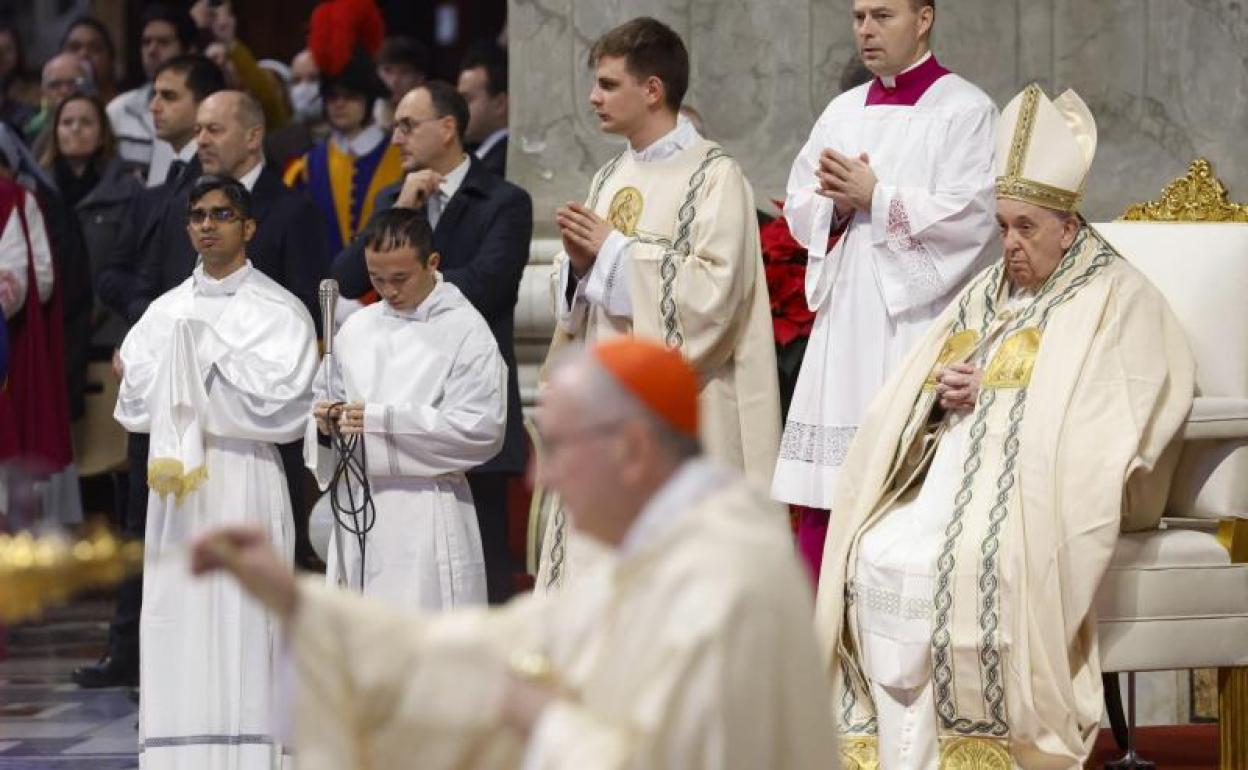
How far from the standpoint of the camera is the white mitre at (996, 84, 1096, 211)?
20.3 ft

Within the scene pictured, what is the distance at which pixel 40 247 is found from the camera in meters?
9.66

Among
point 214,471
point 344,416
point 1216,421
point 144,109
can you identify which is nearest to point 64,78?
point 144,109

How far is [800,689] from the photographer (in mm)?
3379

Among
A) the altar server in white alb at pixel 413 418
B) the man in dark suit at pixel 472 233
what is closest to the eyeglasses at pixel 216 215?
the altar server in white alb at pixel 413 418

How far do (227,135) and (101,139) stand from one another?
296cm

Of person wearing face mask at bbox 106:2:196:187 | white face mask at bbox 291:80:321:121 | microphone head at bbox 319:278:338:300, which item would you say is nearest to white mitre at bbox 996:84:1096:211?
microphone head at bbox 319:278:338:300

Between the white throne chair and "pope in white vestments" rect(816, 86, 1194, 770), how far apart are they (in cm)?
13

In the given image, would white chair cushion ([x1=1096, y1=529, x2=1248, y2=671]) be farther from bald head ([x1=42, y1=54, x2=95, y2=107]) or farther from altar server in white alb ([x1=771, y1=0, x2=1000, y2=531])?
bald head ([x1=42, y1=54, x2=95, y2=107])

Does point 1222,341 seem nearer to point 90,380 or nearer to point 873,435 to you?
point 873,435

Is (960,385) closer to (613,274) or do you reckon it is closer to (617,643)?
(613,274)

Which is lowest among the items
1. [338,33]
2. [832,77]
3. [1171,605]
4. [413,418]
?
[1171,605]

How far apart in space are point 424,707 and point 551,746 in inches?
13.6

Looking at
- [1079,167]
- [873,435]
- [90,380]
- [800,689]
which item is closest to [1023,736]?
[873,435]

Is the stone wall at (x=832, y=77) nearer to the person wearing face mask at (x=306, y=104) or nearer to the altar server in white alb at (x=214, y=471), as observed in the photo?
the altar server in white alb at (x=214, y=471)
